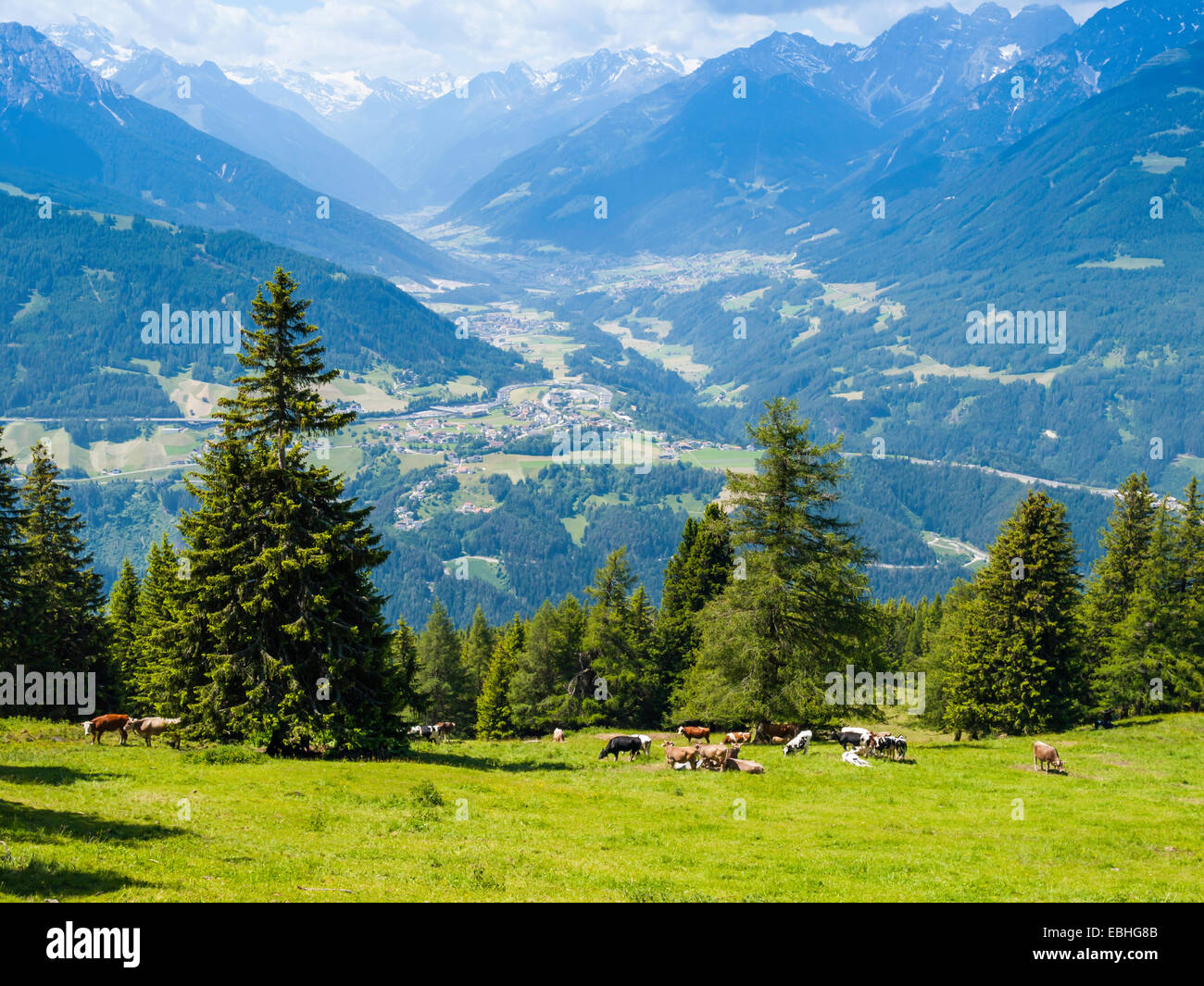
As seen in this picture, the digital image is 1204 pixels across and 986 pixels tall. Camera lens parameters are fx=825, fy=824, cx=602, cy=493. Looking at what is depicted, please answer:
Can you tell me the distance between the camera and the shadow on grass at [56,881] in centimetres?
1381

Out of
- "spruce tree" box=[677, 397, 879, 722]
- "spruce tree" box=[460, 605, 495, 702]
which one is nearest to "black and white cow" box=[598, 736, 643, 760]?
"spruce tree" box=[677, 397, 879, 722]

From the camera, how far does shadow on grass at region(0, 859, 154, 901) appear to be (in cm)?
1381

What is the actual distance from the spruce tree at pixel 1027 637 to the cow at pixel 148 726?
156 ft

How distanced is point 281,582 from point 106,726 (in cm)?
1162

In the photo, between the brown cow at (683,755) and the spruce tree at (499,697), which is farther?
the spruce tree at (499,697)

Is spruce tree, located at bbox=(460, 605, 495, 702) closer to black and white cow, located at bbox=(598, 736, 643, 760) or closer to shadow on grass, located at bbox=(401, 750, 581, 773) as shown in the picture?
black and white cow, located at bbox=(598, 736, 643, 760)

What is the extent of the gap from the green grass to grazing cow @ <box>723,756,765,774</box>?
1.31 meters

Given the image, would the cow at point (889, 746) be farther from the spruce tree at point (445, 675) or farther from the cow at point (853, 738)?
the spruce tree at point (445, 675)

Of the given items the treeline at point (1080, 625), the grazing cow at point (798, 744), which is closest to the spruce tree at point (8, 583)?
the grazing cow at point (798, 744)

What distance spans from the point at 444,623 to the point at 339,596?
71282 millimetres

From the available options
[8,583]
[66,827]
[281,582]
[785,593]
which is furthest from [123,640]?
[66,827]

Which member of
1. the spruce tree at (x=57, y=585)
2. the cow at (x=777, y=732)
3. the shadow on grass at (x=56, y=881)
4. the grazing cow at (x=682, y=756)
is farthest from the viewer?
the spruce tree at (x=57, y=585)

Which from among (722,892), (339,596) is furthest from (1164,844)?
(339,596)
